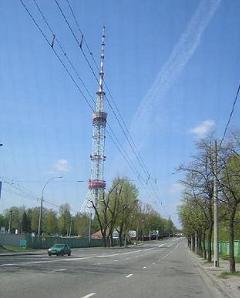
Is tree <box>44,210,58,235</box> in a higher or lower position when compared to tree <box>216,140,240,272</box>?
higher

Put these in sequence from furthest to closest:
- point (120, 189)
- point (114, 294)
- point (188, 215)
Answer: point (120, 189), point (188, 215), point (114, 294)

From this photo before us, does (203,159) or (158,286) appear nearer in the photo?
(158,286)

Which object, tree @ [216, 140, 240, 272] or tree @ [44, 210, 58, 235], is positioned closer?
tree @ [216, 140, 240, 272]

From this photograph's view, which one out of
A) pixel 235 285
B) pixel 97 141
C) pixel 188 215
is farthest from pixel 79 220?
pixel 235 285

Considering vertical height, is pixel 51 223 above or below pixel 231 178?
above

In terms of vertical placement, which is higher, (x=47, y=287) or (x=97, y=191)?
(x=97, y=191)

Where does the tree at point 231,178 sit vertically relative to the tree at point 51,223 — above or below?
below

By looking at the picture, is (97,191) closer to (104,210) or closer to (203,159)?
(104,210)

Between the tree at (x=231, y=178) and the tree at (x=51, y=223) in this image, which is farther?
the tree at (x=51, y=223)

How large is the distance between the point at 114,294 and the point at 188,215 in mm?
47020

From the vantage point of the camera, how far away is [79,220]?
177000 mm

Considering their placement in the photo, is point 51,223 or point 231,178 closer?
point 231,178

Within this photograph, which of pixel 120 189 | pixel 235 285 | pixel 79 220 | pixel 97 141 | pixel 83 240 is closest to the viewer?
pixel 235 285

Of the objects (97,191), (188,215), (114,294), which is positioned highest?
(97,191)
